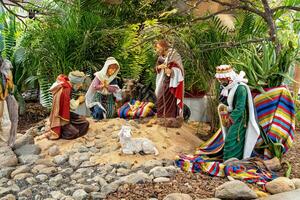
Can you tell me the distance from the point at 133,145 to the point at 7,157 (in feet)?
4.13

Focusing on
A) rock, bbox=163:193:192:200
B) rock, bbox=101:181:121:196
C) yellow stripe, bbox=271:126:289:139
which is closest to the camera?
rock, bbox=163:193:192:200

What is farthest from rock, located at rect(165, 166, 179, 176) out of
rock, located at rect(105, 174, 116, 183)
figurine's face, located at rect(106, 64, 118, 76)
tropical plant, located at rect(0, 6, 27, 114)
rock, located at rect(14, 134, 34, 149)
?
tropical plant, located at rect(0, 6, 27, 114)

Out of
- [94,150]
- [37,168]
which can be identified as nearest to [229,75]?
[94,150]

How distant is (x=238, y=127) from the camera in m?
4.02

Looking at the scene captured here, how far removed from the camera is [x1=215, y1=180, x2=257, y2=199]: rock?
3.21 m

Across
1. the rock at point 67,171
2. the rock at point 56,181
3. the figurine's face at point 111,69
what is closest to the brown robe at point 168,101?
the figurine's face at point 111,69

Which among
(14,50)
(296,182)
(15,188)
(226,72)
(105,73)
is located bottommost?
(15,188)

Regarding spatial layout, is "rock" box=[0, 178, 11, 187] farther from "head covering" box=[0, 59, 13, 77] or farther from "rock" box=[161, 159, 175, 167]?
"rock" box=[161, 159, 175, 167]

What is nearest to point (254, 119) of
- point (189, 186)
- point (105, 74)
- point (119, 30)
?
point (189, 186)

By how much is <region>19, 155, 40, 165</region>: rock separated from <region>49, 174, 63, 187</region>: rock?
20.8 inches

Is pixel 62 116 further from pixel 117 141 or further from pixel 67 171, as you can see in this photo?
pixel 67 171

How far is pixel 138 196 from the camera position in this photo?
3.26 metres

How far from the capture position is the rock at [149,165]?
12.6 ft

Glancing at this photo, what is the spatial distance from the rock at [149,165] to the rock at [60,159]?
0.83 metres
